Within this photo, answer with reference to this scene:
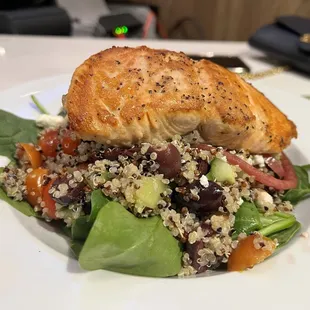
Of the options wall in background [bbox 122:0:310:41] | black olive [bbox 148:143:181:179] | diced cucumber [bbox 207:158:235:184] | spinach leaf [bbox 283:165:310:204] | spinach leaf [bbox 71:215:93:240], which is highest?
black olive [bbox 148:143:181:179]

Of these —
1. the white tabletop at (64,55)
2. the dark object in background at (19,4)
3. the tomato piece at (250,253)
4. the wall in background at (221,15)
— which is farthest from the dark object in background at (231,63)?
the wall in background at (221,15)

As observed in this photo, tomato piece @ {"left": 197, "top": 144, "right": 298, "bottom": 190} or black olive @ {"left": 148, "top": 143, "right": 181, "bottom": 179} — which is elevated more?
black olive @ {"left": 148, "top": 143, "right": 181, "bottom": 179}

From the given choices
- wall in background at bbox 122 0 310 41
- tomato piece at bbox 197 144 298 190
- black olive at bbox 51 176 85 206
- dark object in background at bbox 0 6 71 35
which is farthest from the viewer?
wall in background at bbox 122 0 310 41

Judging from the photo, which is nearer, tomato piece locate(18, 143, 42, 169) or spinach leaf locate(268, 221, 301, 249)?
spinach leaf locate(268, 221, 301, 249)

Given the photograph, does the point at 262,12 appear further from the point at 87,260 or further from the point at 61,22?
the point at 87,260

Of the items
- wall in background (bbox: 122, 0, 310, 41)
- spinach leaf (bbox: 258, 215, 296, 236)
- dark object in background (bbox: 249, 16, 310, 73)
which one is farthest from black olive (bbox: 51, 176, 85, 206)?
wall in background (bbox: 122, 0, 310, 41)

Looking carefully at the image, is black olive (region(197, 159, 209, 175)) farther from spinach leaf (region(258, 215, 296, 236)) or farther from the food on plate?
spinach leaf (region(258, 215, 296, 236))

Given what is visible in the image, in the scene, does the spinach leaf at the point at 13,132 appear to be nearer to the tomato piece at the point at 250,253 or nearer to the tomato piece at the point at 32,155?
the tomato piece at the point at 32,155

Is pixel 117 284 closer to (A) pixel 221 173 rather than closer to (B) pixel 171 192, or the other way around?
(B) pixel 171 192
